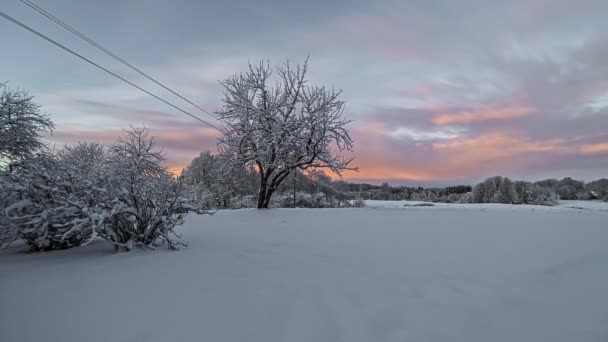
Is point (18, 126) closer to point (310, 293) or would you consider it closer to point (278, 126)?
point (278, 126)

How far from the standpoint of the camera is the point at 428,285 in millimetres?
3152

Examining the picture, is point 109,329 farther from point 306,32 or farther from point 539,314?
point 306,32

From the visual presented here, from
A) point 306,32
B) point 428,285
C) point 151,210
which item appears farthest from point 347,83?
point 428,285

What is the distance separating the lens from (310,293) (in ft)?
9.55

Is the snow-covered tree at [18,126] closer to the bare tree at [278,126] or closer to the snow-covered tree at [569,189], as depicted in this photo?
the bare tree at [278,126]

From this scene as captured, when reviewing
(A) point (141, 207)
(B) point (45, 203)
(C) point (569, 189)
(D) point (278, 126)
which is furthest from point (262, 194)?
(C) point (569, 189)

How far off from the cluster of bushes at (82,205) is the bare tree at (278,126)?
6.83 metres

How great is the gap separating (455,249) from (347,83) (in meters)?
10.2

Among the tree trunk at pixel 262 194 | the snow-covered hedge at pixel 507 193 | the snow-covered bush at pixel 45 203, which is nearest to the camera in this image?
the snow-covered bush at pixel 45 203

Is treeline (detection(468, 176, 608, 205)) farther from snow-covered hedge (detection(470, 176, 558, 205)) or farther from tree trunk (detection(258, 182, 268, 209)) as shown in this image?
tree trunk (detection(258, 182, 268, 209))

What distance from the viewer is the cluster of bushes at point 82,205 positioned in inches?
167

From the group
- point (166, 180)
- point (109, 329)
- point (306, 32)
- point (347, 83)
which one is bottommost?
point (109, 329)

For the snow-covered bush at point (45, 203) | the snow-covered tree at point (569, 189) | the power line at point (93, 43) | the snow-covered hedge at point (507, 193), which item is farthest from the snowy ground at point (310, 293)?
the snow-covered tree at point (569, 189)

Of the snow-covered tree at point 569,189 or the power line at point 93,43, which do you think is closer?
the power line at point 93,43
